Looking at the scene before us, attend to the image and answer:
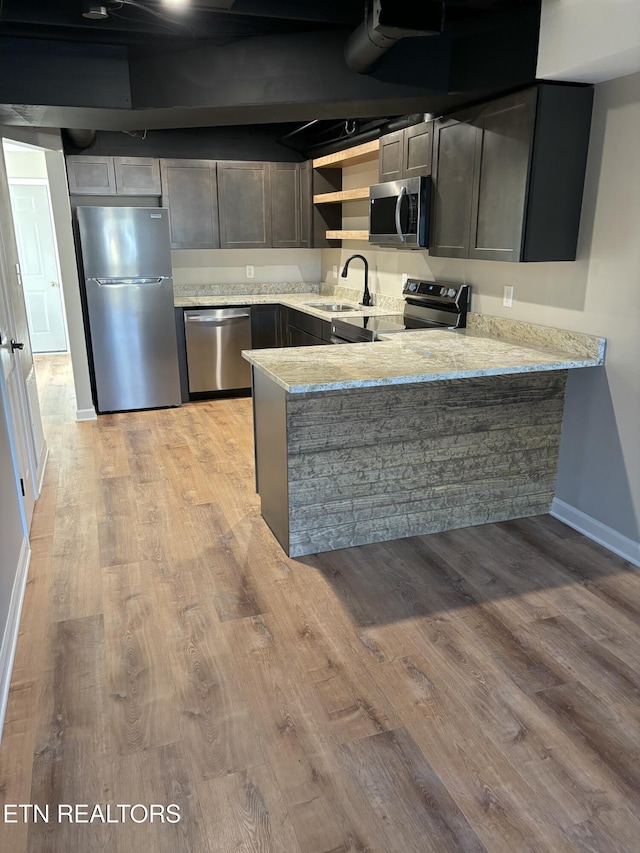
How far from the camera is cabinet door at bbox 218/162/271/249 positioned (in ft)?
18.1

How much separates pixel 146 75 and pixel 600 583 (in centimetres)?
323

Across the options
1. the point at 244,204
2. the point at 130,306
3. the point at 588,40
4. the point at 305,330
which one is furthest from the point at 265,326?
the point at 588,40

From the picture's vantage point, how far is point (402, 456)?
118 inches

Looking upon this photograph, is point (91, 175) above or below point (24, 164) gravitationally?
below

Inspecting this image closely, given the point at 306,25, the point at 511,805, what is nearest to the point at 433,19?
the point at 306,25

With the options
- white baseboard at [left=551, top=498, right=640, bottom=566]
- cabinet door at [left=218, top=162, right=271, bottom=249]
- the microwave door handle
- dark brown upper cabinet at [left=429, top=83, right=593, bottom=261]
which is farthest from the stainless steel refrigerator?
white baseboard at [left=551, top=498, right=640, bottom=566]

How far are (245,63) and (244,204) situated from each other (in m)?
2.64

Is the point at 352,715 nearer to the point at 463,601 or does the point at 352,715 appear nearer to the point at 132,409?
the point at 463,601

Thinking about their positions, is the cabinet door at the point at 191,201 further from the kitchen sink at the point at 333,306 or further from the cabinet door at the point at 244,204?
the kitchen sink at the point at 333,306

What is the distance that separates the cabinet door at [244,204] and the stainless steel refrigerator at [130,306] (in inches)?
28.6

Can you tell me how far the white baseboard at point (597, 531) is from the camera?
114 inches

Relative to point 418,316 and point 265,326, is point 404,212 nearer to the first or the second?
point 418,316

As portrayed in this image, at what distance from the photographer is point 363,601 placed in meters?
2.59

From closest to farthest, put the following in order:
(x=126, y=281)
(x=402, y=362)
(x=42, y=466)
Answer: (x=402, y=362) < (x=42, y=466) < (x=126, y=281)
